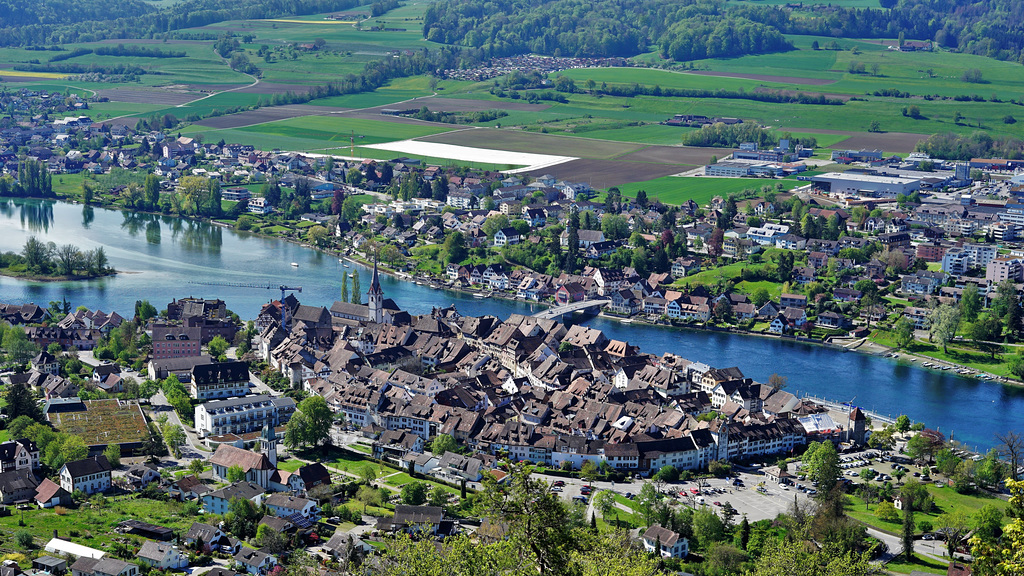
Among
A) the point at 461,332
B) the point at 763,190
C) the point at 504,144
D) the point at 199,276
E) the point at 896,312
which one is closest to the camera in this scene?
the point at 461,332

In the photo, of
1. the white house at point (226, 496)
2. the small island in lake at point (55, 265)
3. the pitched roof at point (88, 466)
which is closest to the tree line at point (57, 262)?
the small island in lake at point (55, 265)

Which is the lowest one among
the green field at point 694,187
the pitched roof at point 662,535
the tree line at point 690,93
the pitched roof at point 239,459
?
the pitched roof at point 662,535

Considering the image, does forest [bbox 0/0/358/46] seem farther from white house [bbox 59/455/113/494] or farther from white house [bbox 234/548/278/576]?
white house [bbox 234/548/278/576]

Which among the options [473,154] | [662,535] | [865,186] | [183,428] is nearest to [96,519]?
[183,428]

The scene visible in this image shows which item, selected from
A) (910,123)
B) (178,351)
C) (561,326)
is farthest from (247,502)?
(910,123)

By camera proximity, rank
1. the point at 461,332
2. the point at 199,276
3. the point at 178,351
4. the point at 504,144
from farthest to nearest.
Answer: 1. the point at 504,144
2. the point at 199,276
3. the point at 461,332
4. the point at 178,351

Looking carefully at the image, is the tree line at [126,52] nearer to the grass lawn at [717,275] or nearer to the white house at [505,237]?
the white house at [505,237]

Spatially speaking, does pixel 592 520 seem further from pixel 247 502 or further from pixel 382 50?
pixel 382 50
